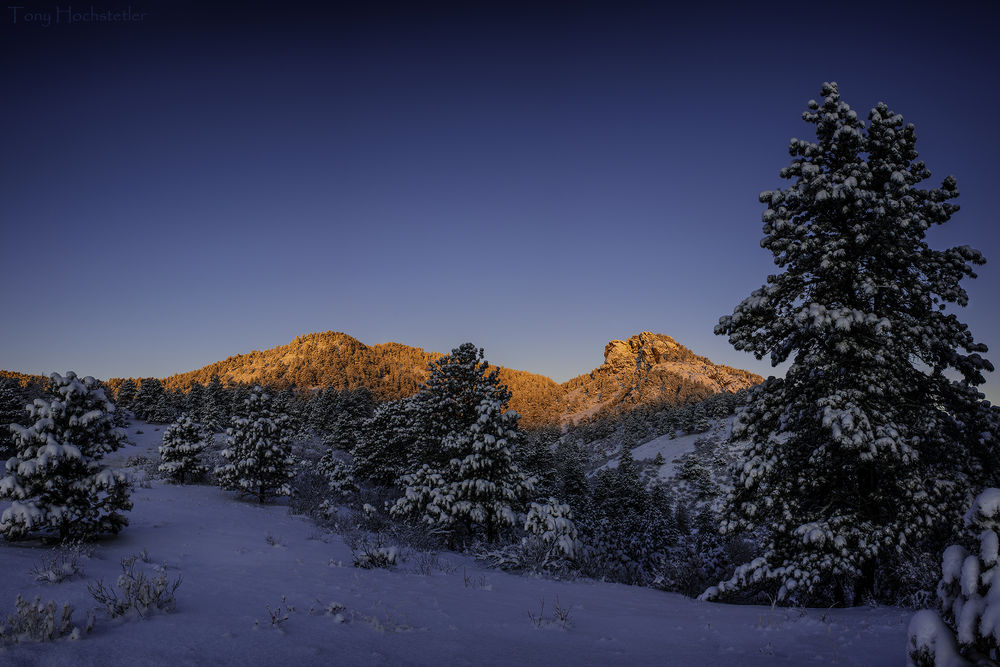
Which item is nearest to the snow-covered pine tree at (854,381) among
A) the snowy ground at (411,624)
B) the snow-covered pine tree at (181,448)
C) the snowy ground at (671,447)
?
the snowy ground at (411,624)

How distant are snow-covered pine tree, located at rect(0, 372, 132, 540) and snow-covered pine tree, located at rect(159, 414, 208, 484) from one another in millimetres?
15634

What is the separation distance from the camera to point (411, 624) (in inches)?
173

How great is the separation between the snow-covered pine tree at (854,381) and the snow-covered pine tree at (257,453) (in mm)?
18371

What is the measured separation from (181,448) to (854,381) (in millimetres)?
27801

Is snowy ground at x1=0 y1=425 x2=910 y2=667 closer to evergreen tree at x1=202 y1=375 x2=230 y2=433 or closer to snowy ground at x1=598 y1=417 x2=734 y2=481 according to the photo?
snowy ground at x1=598 y1=417 x2=734 y2=481

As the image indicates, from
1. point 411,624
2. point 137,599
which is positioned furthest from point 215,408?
point 411,624

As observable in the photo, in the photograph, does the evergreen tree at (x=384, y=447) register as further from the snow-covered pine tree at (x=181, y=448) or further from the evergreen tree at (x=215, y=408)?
the evergreen tree at (x=215, y=408)

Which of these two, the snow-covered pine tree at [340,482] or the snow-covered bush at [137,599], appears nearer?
the snow-covered bush at [137,599]

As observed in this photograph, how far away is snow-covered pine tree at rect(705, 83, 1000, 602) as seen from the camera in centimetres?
746

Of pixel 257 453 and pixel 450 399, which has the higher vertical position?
pixel 450 399

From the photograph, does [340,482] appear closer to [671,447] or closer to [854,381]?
[854,381]

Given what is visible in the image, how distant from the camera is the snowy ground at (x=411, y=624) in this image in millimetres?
3422

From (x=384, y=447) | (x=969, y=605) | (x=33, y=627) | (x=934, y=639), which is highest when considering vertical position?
(x=969, y=605)

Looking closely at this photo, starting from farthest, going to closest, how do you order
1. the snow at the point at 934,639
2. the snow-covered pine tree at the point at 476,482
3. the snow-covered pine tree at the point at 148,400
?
1. the snow-covered pine tree at the point at 148,400
2. the snow-covered pine tree at the point at 476,482
3. the snow at the point at 934,639
